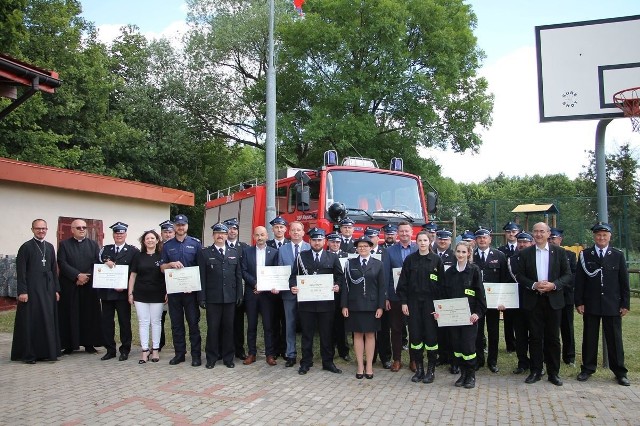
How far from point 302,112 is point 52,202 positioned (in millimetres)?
12670

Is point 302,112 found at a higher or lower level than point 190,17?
lower

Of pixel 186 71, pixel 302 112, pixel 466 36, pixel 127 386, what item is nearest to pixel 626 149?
pixel 466 36

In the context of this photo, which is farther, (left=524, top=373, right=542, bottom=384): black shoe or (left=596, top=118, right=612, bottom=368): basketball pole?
(left=596, top=118, right=612, bottom=368): basketball pole

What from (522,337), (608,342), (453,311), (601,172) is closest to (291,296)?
(453,311)

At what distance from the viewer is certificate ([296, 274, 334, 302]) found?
7.45 meters

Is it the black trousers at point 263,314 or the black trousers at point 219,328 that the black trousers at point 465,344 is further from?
the black trousers at point 219,328

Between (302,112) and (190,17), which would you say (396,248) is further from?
(190,17)

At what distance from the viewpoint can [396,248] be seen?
26.6 ft

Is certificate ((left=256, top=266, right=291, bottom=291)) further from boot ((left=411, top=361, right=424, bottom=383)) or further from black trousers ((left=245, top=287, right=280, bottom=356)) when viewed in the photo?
boot ((left=411, top=361, right=424, bottom=383))

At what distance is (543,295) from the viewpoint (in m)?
7.08

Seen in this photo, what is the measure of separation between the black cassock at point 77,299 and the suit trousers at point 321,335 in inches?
135

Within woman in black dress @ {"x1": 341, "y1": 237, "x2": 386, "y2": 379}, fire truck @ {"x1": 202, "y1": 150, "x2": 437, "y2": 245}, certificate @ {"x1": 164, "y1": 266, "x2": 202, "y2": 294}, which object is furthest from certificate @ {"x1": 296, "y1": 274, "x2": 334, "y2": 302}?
fire truck @ {"x1": 202, "y1": 150, "x2": 437, "y2": 245}

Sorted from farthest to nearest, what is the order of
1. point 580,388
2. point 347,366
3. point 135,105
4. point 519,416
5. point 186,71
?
point 186,71 → point 135,105 → point 347,366 → point 580,388 → point 519,416

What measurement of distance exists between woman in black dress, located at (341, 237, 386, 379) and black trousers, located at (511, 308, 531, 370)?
187 cm
